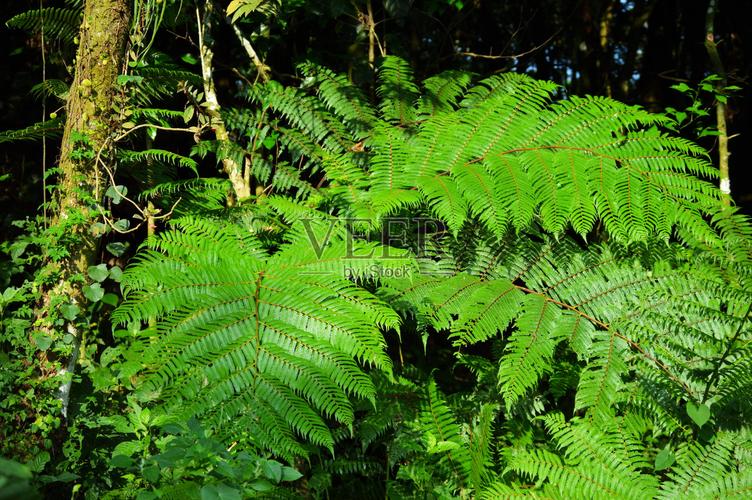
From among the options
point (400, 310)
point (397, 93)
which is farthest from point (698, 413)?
point (397, 93)

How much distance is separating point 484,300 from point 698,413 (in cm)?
85

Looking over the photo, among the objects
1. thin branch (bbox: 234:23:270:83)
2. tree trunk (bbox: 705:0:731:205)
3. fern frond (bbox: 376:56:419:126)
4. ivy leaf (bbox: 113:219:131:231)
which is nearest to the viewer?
ivy leaf (bbox: 113:219:131:231)

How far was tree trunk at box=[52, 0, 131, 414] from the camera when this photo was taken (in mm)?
2327

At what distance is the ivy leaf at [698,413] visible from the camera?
2.14m

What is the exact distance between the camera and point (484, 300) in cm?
242

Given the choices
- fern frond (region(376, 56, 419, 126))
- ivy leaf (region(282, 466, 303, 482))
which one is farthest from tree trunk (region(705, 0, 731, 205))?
ivy leaf (region(282, 466, 303, 482))

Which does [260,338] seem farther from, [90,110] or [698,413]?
[698,413]

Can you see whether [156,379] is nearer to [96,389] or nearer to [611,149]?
[96,389]

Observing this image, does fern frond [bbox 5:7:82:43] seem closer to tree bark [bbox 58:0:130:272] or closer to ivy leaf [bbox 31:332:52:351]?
tree bark [bbox 58:0:130:272]

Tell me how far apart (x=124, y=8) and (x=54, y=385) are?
4.78ft

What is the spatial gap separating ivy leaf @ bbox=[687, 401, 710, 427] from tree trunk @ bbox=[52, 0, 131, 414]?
2.28 m

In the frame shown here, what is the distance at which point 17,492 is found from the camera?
33.4 inches

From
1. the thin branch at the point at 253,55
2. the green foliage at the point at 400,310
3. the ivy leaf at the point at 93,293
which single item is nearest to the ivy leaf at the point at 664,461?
the green foliage at the point at 400,310

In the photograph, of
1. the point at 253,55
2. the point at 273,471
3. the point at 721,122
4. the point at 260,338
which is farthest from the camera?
the point at 721,122
